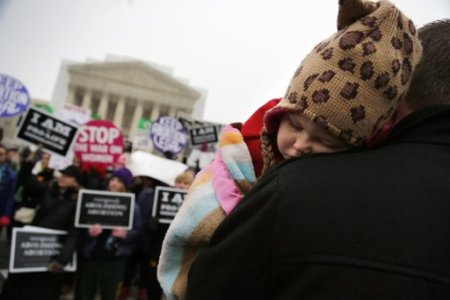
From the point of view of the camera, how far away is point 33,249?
3.86 m

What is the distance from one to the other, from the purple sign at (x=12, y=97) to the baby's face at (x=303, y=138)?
630cm

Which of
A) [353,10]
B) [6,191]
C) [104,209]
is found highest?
[353,10]

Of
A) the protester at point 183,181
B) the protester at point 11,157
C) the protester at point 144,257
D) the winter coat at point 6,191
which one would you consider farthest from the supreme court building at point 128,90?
the protester at point 183,181

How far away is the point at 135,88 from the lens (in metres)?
57.5

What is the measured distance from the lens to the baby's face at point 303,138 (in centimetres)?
92

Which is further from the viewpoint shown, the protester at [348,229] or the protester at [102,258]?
the protester at [102,258]

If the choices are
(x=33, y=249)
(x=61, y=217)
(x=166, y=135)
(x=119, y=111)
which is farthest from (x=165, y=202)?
(x=119, y=111)

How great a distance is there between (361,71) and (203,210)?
48 cm

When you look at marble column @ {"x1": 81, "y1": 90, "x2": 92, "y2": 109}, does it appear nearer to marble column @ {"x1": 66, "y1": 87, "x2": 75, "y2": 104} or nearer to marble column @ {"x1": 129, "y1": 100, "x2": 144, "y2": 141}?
marble column @ {"x1": 66, "y1": 87, "x2": 75, "y2": 104}

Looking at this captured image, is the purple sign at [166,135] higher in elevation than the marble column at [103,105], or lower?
higher

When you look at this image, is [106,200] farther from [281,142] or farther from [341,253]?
[341,253]

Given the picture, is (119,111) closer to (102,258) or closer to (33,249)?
(102,258)

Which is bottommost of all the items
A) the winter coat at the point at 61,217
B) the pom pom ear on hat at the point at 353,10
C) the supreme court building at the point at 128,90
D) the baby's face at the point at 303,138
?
the supreme court building at the point at 128,90

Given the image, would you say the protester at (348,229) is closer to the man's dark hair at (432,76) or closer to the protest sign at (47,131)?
the man's dark hair at (432,76)
